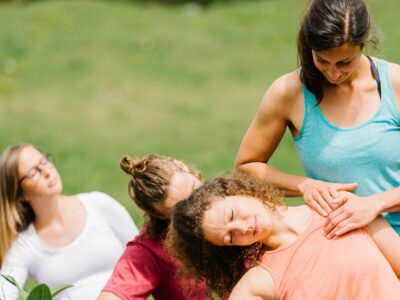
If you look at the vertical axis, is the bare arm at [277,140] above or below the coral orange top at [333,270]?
above

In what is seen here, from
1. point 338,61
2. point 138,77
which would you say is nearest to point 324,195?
point 338,61

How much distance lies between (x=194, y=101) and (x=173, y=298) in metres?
8.36

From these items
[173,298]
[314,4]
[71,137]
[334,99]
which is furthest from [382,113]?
[71,137]

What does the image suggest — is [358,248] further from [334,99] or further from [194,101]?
[194,101]

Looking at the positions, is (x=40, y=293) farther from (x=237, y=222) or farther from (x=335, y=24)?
(x=335, y=24)

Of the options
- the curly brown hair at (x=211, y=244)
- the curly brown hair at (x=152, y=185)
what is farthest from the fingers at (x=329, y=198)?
the curly brown hair at (x=152, y=185)

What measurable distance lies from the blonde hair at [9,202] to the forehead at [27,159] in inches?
1.2

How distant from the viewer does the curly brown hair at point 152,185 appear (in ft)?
10.3

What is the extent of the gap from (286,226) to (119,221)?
172 cm

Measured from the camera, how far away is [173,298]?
10.9 ft

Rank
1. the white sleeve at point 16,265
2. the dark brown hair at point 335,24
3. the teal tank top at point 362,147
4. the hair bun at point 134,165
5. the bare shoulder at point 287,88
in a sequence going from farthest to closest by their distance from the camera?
the white sleeve at point 16,265
the hair bun at point 134,165
the bare shoulder at point 287,88
the teal tank top at point 362,147
the dark brown hair at point 335,24

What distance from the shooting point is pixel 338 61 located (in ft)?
8.61

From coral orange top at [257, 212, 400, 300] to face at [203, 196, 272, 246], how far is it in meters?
0.16

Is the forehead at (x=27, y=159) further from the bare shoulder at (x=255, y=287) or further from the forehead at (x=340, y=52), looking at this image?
the forehead at (x=340, y=52)
